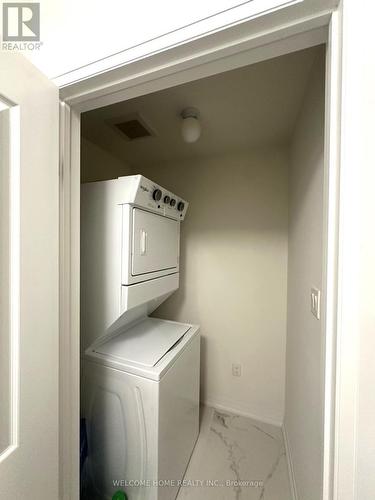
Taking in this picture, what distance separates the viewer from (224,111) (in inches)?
59.1

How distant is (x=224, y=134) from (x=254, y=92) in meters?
0.51

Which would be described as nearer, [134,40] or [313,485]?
[134,40]

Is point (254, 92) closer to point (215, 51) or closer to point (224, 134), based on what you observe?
point (224, 134)

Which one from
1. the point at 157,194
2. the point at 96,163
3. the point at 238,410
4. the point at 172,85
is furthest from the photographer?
the point at 238,410

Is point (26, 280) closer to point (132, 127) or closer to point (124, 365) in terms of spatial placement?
point (124, 365)

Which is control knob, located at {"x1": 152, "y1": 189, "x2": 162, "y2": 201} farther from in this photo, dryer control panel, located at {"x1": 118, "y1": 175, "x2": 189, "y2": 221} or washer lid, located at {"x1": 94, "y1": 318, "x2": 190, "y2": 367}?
washer lid, located at {"x1": 94, "y1": 318, "x2": 190, "y2": 367}

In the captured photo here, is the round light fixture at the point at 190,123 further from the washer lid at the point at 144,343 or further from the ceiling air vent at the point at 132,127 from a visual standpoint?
the washer lid at the point at 144,343

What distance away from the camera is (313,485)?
94 centimetres

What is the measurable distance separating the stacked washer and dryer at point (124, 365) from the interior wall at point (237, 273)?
2.73ft

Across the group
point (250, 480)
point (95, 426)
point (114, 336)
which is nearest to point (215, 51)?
point (114, 336)

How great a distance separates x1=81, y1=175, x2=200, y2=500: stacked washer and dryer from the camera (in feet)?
3.73

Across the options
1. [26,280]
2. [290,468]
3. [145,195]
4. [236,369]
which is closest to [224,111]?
[145,195]

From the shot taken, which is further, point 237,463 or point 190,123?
point 237,463

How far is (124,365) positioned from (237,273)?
Result: 1.36 metres
